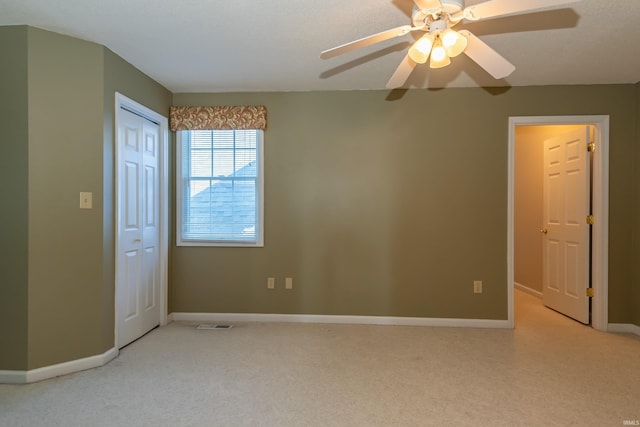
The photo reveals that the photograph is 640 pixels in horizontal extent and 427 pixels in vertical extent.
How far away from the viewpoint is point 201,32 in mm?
2354

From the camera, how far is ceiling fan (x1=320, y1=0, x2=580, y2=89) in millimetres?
1438

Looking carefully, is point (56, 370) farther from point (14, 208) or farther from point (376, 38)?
point (376, 38)

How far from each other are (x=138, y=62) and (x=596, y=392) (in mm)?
4127

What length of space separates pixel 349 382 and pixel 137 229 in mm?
2203

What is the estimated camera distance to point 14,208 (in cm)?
228

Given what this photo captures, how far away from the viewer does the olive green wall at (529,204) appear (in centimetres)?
455

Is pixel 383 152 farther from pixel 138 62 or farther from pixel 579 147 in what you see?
pixel 138 62

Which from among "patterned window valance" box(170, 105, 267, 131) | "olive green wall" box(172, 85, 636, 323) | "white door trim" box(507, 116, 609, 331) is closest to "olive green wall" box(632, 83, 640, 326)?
"olive green wall" box(172, 85, 636, 323)

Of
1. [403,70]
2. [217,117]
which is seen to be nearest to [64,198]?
[217,117]

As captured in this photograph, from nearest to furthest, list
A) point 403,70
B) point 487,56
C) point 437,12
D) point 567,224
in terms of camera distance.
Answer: point 437,12, point 487,56, point 403,70, point 567,224

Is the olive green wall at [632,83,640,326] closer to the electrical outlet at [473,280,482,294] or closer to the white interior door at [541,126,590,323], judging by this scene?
the white interior door at [541,126,590,323]

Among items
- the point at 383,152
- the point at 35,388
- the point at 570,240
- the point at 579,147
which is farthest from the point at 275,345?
the point at 579,147

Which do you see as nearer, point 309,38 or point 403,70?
point 403,70

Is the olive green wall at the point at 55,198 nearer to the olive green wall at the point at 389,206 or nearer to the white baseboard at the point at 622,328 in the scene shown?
the olive green wall at the point at 389,206
